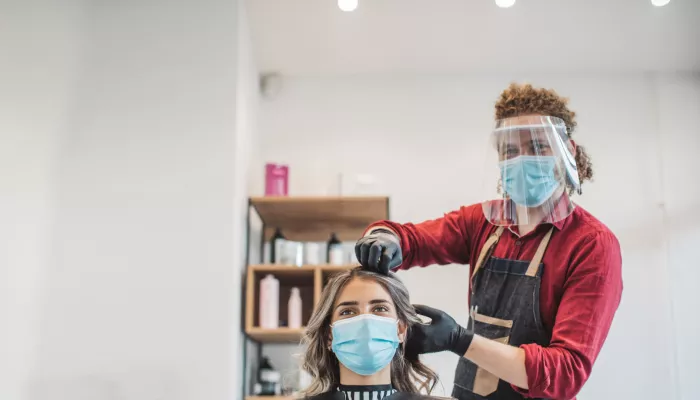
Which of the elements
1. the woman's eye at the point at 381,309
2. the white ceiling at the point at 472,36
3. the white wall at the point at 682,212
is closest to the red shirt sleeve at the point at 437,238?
the woman's eye at the point at 381,309

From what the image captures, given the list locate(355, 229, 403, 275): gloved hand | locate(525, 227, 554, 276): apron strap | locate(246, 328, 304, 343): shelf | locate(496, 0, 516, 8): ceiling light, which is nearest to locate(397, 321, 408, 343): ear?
locate(355, 229, 403, 275): gloved hand

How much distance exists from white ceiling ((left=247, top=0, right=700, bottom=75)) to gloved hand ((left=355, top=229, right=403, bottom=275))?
2.08 m

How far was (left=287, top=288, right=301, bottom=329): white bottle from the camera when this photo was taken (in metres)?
3.93

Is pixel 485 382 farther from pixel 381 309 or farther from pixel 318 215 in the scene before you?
pixel 318 215

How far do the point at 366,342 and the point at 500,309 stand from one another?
450mm

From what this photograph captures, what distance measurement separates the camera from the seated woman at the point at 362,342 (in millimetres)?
2086

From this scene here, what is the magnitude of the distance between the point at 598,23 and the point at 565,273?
2.39m

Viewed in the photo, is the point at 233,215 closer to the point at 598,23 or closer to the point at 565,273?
the point at 565,273

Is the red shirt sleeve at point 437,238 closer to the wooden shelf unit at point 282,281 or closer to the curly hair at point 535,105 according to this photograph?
the curly hair at point 535,105

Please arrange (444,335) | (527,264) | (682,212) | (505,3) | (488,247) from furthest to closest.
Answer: (682,212)
(505,3)
(488,247)
(527,264)
(444,335)

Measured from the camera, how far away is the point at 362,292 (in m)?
2.19

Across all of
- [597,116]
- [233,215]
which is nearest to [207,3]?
[233,215]

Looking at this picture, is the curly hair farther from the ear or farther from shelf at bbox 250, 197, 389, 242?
shelf at bbox 250, 197, 389, 242

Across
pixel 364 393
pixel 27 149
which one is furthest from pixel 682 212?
pixel 27 149
